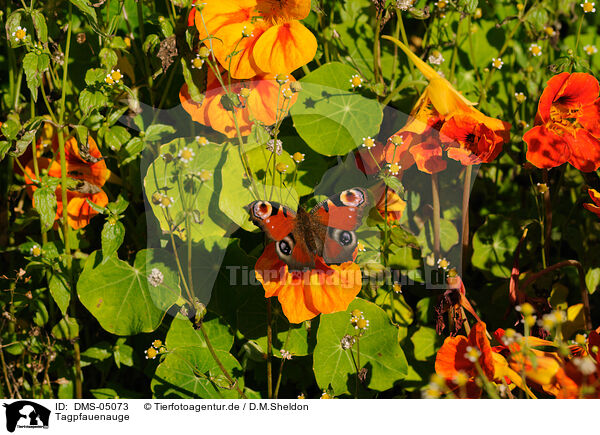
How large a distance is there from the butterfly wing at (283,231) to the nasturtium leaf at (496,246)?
627 millimetres

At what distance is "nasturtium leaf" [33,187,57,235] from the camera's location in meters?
1.17

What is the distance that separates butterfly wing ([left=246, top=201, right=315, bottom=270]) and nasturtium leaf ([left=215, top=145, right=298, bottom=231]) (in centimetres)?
21

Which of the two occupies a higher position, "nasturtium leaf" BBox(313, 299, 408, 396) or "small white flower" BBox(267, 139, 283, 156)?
"small white flower" BBox(267, 139, 283, 156)

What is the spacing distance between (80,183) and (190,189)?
29cm

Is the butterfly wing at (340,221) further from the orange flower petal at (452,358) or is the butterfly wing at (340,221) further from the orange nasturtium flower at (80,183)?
the orange nasturtium flower at (80,183)

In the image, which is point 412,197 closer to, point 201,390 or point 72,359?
point 201,390

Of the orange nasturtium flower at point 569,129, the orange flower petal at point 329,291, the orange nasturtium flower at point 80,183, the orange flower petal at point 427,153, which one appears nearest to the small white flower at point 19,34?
the orange nasturtium flower at point 80,183

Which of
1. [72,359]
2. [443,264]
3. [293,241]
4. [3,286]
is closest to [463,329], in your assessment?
[443,264]

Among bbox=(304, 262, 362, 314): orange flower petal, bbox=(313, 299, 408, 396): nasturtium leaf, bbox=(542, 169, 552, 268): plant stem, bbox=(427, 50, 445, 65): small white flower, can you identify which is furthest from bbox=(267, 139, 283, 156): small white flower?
bbox=(542, 169, 552, 268): plant stem

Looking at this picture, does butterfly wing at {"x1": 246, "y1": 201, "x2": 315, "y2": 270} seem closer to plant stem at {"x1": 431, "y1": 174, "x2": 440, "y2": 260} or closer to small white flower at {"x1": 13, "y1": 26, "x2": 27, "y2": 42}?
plant stem at {"x1": 431, "y1": 174, "x2": 440, "y2": 260}

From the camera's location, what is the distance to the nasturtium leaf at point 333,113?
143cm
